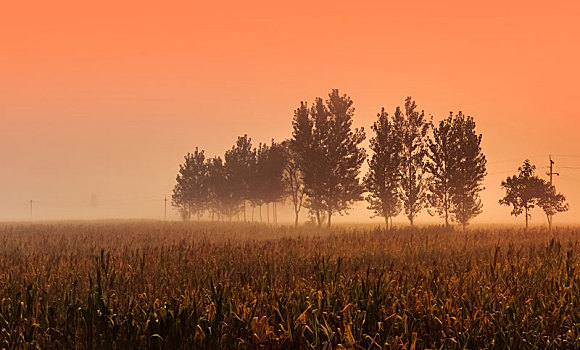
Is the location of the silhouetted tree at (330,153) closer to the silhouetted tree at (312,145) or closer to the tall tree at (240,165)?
the silhouetted tree at (312,145)

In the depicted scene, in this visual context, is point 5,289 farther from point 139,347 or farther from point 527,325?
point 527,325

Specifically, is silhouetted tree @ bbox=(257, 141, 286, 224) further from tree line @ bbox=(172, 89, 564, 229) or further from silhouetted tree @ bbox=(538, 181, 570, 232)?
silhouetted tree @ bbox=(538, 181, 570, 232)

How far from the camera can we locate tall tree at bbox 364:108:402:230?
33469 mm

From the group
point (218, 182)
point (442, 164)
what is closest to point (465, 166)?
point (442, 164)

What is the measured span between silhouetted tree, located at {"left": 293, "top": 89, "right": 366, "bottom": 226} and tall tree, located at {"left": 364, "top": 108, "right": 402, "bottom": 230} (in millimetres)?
2007

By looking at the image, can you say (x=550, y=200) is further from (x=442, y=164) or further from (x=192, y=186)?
(x=192, y=186)

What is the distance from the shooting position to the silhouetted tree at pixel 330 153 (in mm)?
35625

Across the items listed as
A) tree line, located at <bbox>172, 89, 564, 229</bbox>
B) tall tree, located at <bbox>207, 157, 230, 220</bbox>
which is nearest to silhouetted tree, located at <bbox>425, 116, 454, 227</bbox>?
tree line, located at <bbox>172, 89, 564, 229</bbox>

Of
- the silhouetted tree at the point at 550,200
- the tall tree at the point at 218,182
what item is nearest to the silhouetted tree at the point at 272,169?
the tall tree at the point at 218,182

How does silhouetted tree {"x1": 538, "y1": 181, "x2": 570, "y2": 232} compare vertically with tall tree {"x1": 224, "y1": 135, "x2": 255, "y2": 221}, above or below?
below

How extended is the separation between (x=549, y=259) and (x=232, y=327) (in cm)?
717

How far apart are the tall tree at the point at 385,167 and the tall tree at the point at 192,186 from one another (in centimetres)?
4244

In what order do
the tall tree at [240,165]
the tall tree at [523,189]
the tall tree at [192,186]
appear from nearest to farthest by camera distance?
the tall tree at [523,189] → the tall tree at [240,165] → the tall tree at [192,186]

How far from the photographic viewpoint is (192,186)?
74.6 m
